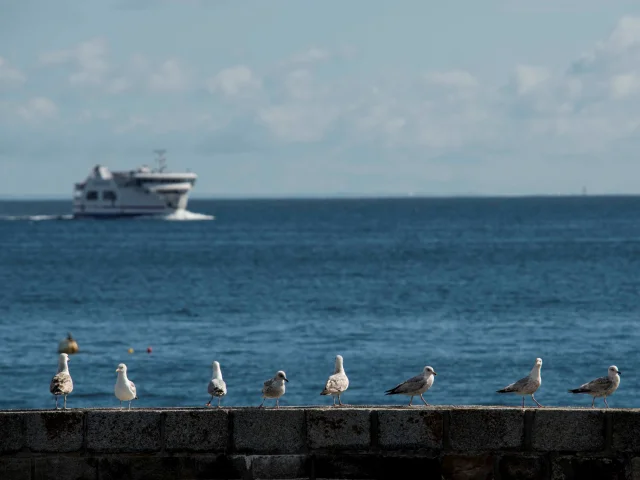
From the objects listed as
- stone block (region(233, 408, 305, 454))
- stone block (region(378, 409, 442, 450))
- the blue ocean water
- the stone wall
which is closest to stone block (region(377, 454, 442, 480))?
the stone wall

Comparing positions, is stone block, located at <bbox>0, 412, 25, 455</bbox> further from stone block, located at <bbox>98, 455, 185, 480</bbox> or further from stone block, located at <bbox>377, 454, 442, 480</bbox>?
stone block, located at <bbox>377, 454, 442, 480</bbox>

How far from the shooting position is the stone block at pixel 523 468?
1170 cm

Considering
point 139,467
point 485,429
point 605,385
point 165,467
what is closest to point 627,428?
point 485,429

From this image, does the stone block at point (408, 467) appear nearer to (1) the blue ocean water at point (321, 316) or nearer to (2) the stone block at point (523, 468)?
(2) the stone block at point (523, 468)

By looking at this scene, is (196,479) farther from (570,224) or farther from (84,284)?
(570,224)

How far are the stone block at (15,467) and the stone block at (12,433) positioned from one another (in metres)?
0.09

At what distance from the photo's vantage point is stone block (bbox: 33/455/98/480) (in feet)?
39.4

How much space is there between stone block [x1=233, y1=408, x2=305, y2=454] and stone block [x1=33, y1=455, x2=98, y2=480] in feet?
4.83

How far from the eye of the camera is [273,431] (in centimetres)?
1194

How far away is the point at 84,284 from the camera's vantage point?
80.5 meters

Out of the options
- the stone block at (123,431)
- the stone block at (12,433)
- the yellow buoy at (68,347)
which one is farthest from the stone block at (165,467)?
the yellow buoy at (68,347)

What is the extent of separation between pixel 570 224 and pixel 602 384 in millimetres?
158822

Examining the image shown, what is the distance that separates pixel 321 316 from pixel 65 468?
149ft

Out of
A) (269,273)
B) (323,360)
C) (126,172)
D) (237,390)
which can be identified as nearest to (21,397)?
(237,390)
